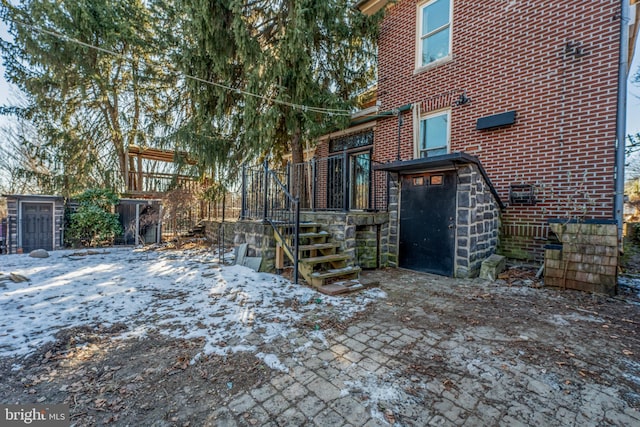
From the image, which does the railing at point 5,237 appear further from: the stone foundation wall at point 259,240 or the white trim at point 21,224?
the stone foundation wall at point 259,240

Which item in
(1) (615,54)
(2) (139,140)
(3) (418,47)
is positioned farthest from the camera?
(2) (139,140)

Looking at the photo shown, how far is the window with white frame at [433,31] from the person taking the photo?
19.0 ft

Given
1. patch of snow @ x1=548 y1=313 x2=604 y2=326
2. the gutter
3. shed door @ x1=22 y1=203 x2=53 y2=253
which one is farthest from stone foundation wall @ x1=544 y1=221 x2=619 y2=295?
shed door @ x1=22 y1=203 x2=53 y2=253

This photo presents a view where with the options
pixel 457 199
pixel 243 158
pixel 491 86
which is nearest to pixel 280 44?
pixel 243 158

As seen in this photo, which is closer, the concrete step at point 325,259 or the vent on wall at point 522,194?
the concrete step at point 325,259

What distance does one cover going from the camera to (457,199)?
458 cm

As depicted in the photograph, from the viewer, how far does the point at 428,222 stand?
5020 mm

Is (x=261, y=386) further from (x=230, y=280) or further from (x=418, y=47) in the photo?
(x=418, y=47)

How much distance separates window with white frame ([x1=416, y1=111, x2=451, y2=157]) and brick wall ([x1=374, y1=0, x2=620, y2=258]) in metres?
0.19

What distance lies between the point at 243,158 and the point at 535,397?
7132mm

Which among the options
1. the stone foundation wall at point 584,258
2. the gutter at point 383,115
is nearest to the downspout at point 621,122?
the stone foundation wall at point 584,258

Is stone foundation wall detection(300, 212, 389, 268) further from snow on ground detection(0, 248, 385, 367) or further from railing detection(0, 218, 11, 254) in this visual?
railing detection(0, 218, 11, 254)

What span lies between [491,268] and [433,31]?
17.2 ft

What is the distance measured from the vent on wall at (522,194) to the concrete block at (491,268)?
3.57 ft
